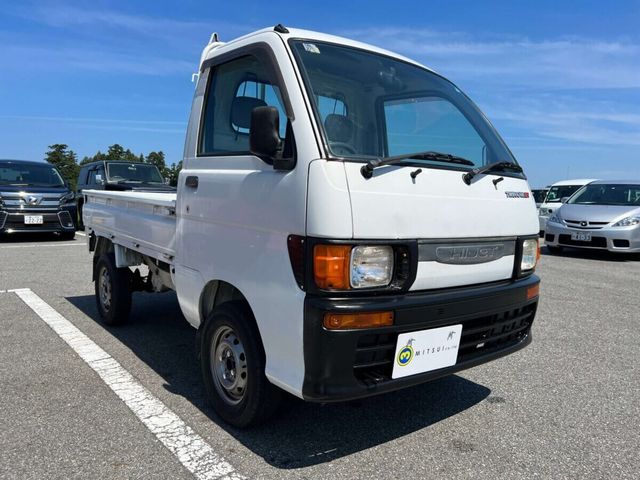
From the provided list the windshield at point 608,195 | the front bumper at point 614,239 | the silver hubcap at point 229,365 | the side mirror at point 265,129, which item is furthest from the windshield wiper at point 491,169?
the windshield at point 608,195

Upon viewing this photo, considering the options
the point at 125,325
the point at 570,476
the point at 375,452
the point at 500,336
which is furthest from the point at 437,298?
the point at 125,325

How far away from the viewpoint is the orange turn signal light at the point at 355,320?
2.15 meters

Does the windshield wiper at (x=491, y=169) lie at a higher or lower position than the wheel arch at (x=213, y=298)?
higher

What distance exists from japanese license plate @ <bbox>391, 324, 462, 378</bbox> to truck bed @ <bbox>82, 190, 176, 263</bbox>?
1755 millimetres

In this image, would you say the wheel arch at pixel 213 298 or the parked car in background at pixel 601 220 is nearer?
the wheel arch at pixel 213 298

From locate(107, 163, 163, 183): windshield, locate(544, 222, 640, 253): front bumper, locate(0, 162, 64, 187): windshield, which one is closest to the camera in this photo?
locate(544, 222, 640, 253): front bumper

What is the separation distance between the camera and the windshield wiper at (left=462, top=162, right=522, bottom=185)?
2.66 m

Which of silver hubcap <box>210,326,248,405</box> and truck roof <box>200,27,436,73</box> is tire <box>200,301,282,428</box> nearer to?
silver hubcap <box>210,326,248,405</box>

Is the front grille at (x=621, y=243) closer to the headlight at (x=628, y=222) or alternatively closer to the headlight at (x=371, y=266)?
the headlight at (x=628, y=222)

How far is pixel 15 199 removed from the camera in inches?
434

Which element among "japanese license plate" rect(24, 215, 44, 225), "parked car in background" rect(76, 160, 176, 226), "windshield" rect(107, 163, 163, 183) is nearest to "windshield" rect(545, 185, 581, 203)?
"parked car in background" rect(76, 160, 176, 226)

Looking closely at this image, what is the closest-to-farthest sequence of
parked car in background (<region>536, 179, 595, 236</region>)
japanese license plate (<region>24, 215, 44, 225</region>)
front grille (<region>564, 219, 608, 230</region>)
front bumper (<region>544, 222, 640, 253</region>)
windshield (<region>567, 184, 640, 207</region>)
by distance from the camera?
front bumper (<region>544, 222, 640, 253</region>) → front grille (<region>564, 219, 608, 230</region>) → windshield (<region>567, 184, 640, 207</region>) → japanese license plate (<region>24, 215, 44, 225</region>) → parked car in background (<region>536, 179, 595, 236</region>)

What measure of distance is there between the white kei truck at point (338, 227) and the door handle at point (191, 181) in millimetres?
14

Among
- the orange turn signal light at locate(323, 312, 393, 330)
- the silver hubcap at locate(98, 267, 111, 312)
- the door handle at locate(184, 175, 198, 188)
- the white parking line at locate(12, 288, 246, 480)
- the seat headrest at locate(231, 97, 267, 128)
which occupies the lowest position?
the white parking line at locate(12, 288, 246, 480)
